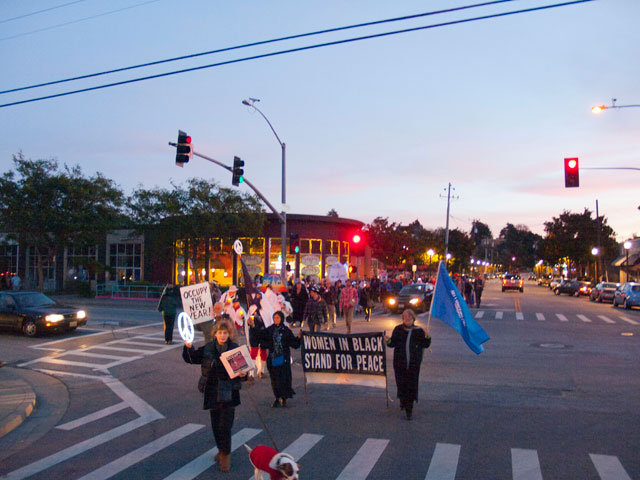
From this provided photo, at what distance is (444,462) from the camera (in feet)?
20.8

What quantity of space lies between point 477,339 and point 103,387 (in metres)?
7.23

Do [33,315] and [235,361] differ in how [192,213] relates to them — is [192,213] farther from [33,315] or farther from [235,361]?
[235,361]

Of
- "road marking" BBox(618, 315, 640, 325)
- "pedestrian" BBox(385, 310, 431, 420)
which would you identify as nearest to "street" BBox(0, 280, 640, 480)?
"pedestrian" BBox(385, 310, 431, 420)

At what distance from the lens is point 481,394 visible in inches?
389

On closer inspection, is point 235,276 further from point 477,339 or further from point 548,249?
point 548,249

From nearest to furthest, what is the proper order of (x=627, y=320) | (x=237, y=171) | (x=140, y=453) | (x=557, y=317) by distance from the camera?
(x=140, y=453)
(x=237, y=171)
(x=627, y=320)
(x=557, y=317)

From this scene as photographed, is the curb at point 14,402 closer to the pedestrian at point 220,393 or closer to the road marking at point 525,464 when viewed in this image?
the pedestrian at point 220,393

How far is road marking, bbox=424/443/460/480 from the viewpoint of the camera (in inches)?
233

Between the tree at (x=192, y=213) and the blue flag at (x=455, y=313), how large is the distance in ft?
89.1

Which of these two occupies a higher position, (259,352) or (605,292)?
(259,352)

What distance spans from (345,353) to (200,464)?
11.7 feet

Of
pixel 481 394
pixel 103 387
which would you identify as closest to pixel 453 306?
pixel 481 394

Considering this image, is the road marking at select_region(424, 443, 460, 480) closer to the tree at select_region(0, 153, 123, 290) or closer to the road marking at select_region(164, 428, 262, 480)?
the road marking at select_region(164, 428, 262, 480)

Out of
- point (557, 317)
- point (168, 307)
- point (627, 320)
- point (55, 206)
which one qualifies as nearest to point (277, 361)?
point (168, 307)
